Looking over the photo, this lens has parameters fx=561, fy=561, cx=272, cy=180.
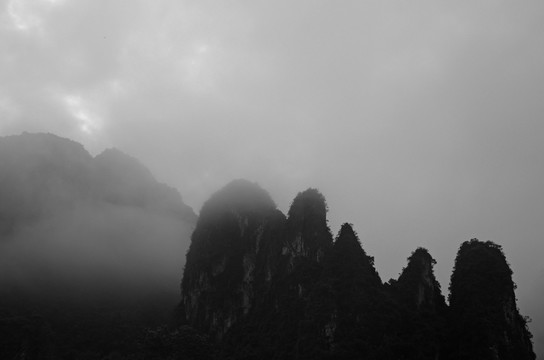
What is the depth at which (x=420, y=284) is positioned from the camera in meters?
48.0

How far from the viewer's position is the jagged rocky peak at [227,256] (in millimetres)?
54281

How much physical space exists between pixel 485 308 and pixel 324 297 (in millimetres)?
12434

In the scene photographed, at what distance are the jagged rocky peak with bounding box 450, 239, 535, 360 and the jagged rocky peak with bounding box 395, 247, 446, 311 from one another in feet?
5.72

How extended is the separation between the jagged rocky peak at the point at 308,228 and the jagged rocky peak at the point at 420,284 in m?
7.23

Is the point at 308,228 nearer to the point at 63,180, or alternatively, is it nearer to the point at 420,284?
the point at 420,284

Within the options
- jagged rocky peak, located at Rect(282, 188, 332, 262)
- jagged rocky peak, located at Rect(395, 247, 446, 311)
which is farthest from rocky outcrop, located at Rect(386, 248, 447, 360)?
jagged rocky peak, located at Rect(282, 188, 332, 262)

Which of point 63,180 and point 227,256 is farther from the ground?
point 63,180

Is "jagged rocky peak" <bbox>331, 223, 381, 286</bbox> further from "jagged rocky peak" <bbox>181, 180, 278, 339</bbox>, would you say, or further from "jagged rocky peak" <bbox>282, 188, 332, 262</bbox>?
"jagged rocky peak" <bbox>181, 180, 278, 339</bbox>

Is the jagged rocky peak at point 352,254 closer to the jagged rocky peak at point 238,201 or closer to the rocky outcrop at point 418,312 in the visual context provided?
the rocky outcrop at point 418,312

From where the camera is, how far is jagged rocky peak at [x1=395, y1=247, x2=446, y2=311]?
47.5 meters

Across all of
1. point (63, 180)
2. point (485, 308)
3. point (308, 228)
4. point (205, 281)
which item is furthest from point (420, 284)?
point (63, 180)

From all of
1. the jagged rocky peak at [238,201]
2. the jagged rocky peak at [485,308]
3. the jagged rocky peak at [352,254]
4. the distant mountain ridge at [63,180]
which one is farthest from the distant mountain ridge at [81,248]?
the jagged rocky peak at [485,308]

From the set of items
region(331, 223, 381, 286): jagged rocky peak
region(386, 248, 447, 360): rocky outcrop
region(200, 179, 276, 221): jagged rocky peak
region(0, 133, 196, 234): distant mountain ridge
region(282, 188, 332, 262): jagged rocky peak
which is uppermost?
region(0, 133, 196, 234): distant mountain ridge

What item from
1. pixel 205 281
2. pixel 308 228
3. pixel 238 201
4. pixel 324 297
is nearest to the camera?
pixel 324 297
